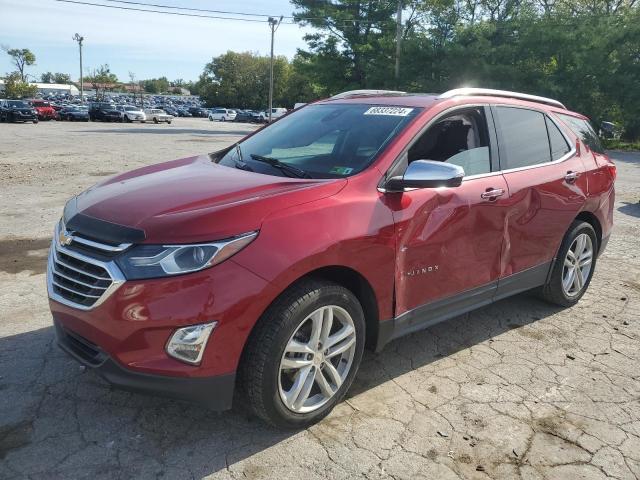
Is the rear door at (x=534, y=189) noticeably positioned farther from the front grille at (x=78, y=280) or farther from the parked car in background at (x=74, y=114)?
the parked car in background at (x=74, y=114)

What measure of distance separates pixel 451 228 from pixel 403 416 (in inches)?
46.7

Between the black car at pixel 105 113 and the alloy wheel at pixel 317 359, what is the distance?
45823mm

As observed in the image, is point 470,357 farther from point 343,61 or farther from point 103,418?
point 343,61

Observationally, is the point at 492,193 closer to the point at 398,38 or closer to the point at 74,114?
the point at 398,38

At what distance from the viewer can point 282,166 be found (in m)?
3.49

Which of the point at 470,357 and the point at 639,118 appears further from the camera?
the point at 639,118

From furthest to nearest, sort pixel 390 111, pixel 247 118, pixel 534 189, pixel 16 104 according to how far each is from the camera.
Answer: pixel 247 118 → pixel 16 104 → pixel 534 189 → pixel 390 111

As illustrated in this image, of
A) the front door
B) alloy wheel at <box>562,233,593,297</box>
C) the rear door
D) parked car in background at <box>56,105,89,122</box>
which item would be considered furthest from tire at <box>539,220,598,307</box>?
parked car in background at <box>56,105,89,122</box>

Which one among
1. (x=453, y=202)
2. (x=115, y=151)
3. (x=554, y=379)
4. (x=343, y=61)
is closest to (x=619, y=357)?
(x=554, y=379)

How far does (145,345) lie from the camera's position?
8.18ft

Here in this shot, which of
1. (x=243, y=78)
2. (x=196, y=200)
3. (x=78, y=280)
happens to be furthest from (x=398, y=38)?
(x=243, y=78)

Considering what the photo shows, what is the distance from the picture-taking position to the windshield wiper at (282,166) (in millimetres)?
3293

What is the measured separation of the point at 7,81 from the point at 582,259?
89.1 metres

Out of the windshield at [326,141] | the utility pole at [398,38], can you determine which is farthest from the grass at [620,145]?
the windshield at [326,141]
